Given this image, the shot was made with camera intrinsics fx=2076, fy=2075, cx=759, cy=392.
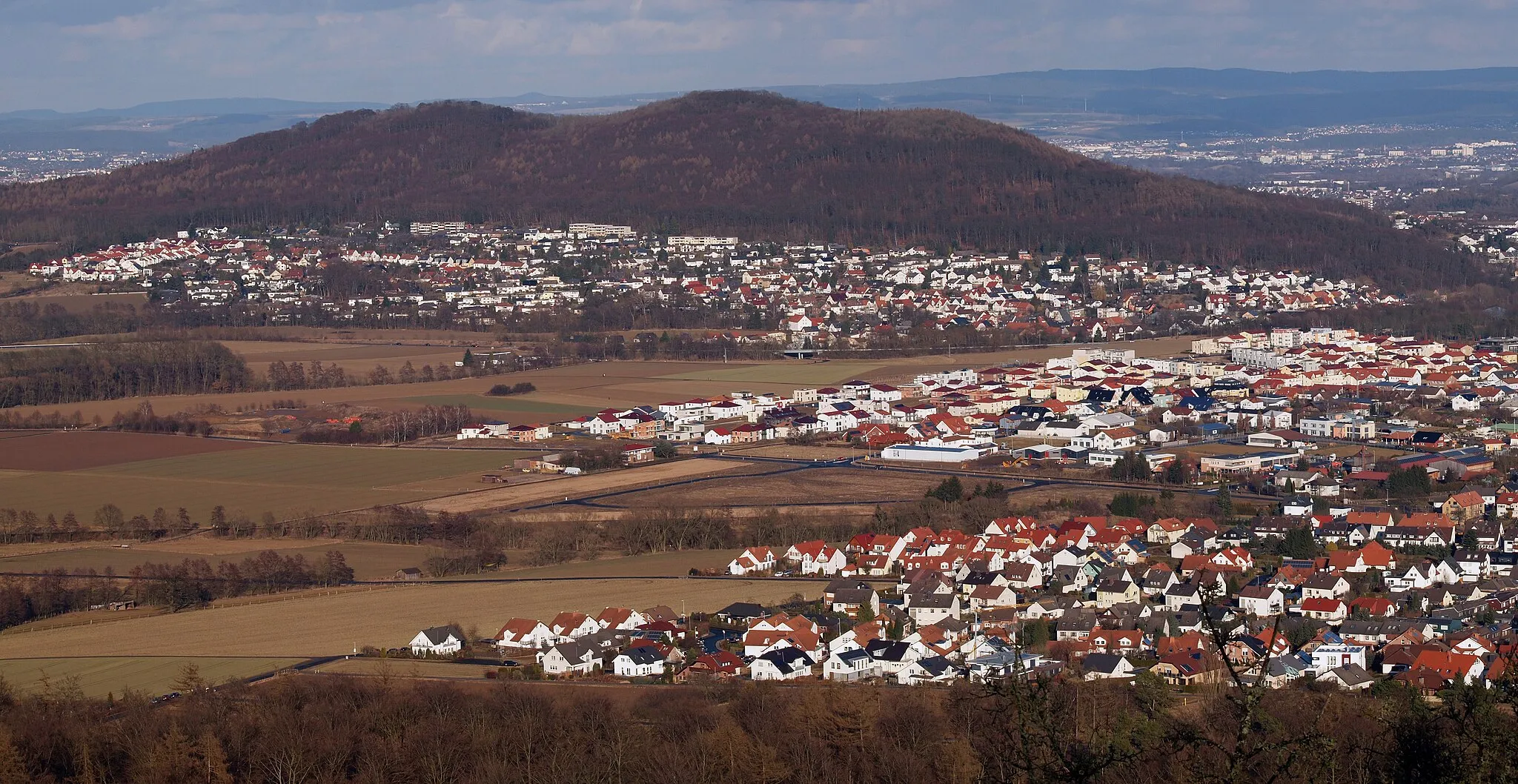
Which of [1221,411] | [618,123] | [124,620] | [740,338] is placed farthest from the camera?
[618,123]

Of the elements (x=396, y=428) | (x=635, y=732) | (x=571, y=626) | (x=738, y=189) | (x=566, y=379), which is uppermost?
(x=738, y=189)

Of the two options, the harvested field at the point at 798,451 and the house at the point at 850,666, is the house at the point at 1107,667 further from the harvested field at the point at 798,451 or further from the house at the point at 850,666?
the harvested field at the point at 798,451

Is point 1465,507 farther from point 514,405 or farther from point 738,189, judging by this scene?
point 738,189

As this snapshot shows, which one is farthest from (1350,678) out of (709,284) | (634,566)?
(709,284)

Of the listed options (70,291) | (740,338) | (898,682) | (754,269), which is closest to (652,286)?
(754,269)

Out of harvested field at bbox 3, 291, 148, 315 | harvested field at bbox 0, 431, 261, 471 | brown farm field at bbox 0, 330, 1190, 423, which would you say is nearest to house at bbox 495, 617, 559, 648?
harvested field at bbox 0, 431, 261, 471

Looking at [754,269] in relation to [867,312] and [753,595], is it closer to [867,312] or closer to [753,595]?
[867,312]

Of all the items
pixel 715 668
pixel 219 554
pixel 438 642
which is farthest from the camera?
pixel 219 554

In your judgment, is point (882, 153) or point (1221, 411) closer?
point (1221, 411)
